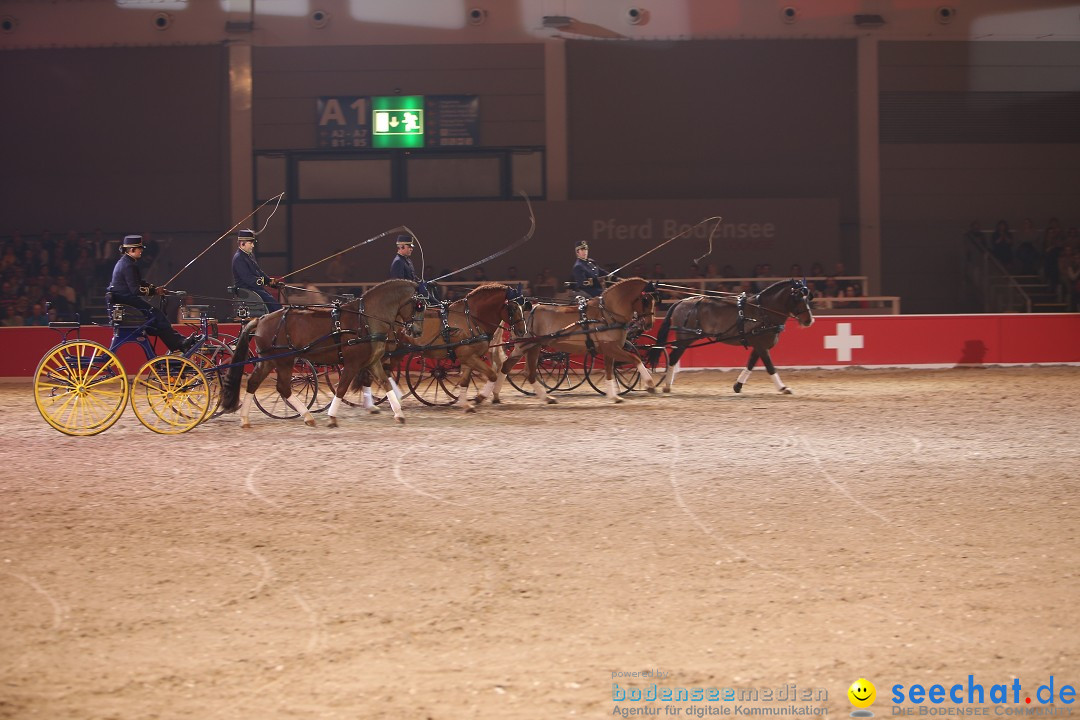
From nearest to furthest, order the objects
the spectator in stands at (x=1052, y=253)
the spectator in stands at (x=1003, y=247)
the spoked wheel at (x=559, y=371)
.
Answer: the spoked wheel at (x=559, y=371) → the spectator in stands at (x=1052, y=253) → the spectator in stands at (x=1003, y=247)

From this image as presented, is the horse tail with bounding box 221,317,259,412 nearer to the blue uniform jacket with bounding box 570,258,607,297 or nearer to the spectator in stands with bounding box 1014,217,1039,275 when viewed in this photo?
the blue uniform jacket with bounding box 570,258,607,297

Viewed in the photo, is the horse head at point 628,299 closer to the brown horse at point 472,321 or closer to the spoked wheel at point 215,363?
the brown horse at point 472,321

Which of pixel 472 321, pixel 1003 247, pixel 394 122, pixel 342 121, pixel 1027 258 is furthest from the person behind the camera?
pixel 342 121

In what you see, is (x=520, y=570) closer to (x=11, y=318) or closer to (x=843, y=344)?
(x=843, y=344)

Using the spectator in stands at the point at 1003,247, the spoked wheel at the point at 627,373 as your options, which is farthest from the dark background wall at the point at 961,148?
the spoked wheel at the point at 627,373

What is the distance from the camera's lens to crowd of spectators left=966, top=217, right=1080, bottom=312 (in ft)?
80.2

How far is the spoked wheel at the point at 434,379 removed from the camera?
15.1 metres

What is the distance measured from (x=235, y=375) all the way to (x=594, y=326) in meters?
4.99

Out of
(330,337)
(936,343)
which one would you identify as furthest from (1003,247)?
(330,337)

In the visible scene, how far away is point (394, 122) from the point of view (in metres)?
25.6

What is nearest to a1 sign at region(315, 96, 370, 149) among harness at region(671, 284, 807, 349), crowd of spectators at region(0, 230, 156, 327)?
crowd of spectators at region(0, 230, 156, 327)

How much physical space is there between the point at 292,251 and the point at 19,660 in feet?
69.3

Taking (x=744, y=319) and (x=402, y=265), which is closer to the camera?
(x=402, y=265)

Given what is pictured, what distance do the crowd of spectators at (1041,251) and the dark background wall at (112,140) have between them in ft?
60.6
